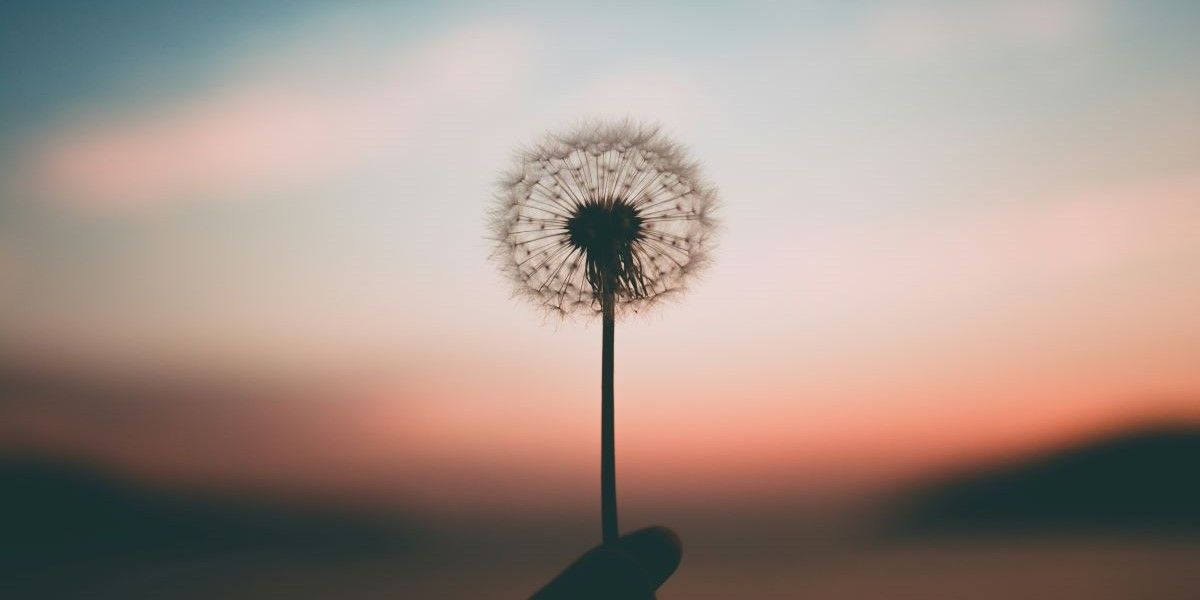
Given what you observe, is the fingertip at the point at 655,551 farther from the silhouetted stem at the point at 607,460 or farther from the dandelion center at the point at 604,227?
the dandelion center at the point at 604,227

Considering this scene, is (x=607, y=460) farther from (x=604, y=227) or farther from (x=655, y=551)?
(x=604, y=227)

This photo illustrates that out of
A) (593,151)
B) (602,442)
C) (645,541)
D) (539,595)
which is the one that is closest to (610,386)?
(602,442)

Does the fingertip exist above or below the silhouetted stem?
below

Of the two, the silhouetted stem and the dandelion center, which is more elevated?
the dandelion center

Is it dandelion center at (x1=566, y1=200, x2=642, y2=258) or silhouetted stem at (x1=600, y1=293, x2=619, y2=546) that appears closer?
silhouetted stem at (x1=600, y1=293, x2=619, y2=546)

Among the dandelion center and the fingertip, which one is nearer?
the fingertip

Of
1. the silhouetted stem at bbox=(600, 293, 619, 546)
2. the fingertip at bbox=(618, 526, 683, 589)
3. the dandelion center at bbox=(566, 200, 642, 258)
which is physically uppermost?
the dandelion center at bbox=(566, 200, 642, 258)

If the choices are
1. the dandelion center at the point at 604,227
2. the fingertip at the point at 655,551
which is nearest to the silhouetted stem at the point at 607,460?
the fingertip at the point at 655,551

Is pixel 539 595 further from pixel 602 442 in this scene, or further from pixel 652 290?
pixel 652 290

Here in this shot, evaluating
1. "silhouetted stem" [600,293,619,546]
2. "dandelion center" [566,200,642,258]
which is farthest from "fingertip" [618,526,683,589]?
"dandelion center" [566,200,642,258]

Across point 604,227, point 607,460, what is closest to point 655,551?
point 607,460

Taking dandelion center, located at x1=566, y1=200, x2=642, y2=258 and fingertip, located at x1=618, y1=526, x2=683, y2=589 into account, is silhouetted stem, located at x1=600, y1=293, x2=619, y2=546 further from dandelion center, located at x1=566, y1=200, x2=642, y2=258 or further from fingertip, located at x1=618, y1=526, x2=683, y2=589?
dandelion center, located at x1=566, y1=200, x2=642, y2=258

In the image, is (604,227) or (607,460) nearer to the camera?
(607,460)
